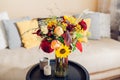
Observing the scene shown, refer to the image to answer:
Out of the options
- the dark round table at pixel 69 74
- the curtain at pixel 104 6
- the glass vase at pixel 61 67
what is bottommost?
the dark round table at pixel 69 74

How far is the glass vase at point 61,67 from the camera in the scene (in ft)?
5.40

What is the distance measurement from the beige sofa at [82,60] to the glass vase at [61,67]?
50 cm

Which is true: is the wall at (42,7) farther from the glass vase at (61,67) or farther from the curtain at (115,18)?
the glass vase at (61,67)

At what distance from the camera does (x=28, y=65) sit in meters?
2.09

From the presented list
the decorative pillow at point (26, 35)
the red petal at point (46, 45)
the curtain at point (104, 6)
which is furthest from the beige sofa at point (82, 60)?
the curtain at point (104, 6)

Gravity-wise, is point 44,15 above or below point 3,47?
above

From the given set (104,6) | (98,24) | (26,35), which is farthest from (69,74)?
(104,6)

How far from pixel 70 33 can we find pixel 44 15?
1.53m

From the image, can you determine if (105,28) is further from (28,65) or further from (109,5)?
(28,65)

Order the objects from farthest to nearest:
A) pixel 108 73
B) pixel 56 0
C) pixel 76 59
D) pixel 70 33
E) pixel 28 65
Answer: pixel 56 0 → pixel 108 73 → pixel 76 59 → pixel 28 65 → pixel 70 33

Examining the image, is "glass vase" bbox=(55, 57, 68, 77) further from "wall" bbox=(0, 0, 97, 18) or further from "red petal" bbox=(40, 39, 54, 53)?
"wall" bbox=(0, 0, 97, 18)

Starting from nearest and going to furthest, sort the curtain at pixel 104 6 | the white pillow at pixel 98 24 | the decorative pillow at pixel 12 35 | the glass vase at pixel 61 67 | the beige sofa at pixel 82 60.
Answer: the glass vase at pixel 61 67 → the beige sofa at pixel 82 60 → the decorative pillow at pixel 12 35 → the white pillow at pixel 98 24 → the curtain at pixel 104 6

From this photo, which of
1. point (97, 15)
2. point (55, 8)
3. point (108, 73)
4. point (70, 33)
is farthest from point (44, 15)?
point (70, 33)

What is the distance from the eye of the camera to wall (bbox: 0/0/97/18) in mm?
2788
